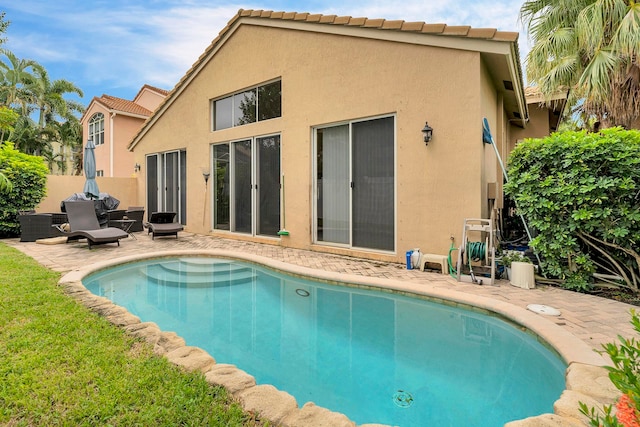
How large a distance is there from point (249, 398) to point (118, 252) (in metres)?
7.27

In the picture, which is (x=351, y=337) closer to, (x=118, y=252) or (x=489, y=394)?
(x=489, y=394)

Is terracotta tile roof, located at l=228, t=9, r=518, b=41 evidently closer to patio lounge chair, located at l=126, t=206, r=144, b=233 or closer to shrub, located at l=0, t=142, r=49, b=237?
patio lounge chair, located at l=126, t=206, r=144, b=233

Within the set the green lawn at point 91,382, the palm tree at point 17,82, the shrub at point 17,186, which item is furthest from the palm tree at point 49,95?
the green lawn at point 91,382

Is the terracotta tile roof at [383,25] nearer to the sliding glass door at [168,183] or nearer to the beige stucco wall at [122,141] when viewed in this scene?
the sliding glass door at [168,183]

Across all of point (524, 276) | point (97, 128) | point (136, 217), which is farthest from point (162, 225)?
point (97, 128)

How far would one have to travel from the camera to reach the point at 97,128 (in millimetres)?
23281

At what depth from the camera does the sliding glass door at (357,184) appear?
7.21 m

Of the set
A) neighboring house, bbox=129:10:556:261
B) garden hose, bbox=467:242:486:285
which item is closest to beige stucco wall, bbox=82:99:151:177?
neighboring house, bbox=129:10:556:261

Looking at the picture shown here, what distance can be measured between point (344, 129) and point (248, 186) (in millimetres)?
3803

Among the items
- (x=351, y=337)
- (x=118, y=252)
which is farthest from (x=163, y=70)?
(x=351, y=337)

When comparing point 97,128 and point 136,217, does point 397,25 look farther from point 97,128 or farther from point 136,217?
point 97,128

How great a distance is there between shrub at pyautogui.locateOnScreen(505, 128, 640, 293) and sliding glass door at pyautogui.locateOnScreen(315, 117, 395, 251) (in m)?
2.53

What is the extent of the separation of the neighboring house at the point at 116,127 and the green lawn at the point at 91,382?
20.1m

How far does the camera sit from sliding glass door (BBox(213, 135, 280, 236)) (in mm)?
9438
